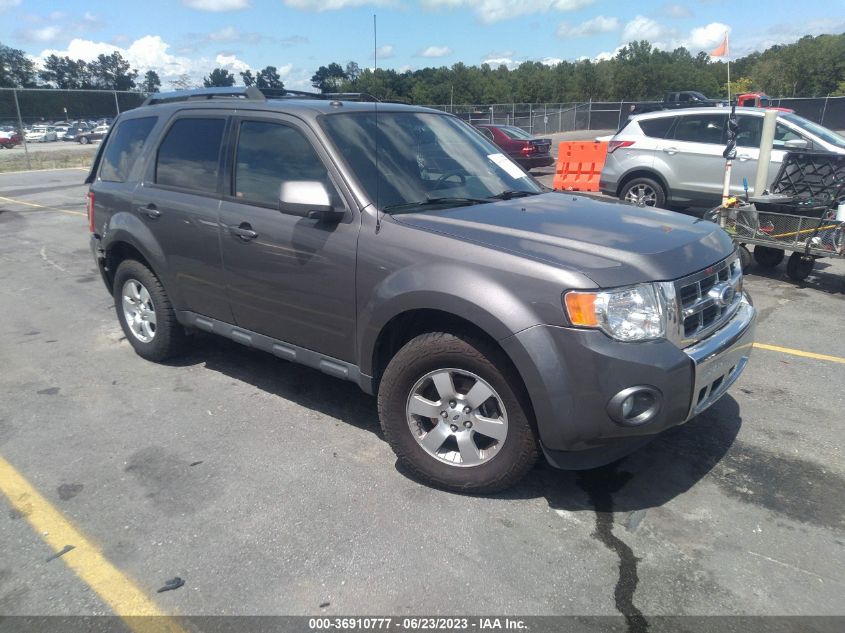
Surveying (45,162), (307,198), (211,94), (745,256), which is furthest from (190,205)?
(45,162)

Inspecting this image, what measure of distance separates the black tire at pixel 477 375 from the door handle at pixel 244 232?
1.26 m

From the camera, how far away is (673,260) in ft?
10.1

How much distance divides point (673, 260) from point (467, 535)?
1.60 m

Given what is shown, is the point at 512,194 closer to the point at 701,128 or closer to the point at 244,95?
the point at 244,95

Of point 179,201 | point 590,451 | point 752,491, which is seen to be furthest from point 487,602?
point 179,201

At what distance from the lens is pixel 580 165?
15.6m

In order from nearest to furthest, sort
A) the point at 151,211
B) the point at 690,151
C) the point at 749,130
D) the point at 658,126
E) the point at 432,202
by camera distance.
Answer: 1. the point at 432,202
2. the point at 151,211
3. the point at 749,130
4. the point at 690,151
5. the point at 658,126

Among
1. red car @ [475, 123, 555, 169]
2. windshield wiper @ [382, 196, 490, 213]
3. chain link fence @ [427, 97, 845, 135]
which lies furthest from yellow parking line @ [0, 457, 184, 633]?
chain link fence @ [427, 97, 845, 135]

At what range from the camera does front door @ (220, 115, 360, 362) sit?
3609 mm

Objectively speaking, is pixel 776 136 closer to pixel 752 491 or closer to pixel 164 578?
pixel 752 491

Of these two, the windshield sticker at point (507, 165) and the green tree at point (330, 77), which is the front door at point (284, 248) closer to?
the windshield sticker at point (507, 165)

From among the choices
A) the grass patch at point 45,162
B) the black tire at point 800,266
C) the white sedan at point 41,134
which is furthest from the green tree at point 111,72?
the black tire at point 800,266

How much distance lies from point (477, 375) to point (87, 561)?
6.35 ft

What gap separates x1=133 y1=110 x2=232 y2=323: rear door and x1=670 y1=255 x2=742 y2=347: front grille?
279cm
